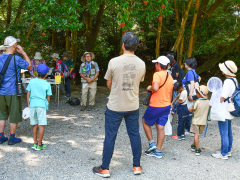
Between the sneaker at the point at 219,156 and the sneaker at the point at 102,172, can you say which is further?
the sneaker at the point at 219,156

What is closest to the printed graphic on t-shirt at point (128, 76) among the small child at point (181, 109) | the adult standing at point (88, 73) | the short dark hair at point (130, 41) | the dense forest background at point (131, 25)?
the short dark hair at point (130, 41)

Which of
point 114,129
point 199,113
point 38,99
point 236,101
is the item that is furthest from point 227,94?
point 38,99

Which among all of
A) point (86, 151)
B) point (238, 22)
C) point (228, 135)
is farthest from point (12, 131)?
point (238, 22)

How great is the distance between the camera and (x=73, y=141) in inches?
206

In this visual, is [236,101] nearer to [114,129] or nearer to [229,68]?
[229,68]

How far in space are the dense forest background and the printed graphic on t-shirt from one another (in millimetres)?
2844

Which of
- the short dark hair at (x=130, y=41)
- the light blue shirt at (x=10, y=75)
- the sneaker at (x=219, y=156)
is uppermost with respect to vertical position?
the short dark hair at (x=130, y=41)

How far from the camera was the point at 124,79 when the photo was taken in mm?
3500

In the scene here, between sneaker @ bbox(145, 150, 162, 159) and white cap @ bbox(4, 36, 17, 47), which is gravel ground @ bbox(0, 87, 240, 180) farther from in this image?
white cap @ bbox(4, 36, 17, 47)

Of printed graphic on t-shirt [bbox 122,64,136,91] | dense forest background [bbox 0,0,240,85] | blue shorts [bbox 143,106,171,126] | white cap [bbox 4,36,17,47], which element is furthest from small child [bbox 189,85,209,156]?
white cap [bbox 4,36,17,47]

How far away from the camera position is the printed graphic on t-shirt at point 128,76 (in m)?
3.49

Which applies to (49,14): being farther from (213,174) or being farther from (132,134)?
(213,174)

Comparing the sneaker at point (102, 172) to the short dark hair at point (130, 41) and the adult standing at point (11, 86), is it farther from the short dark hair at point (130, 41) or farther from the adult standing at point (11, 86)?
the adult standing at point (11, 86)

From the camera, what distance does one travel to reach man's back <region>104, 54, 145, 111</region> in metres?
3.47
